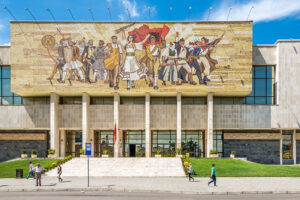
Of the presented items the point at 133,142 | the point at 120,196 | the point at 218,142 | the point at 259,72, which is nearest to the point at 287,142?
the point at 218,142

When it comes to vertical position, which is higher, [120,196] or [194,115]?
[194,115]

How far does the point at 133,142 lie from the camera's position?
1785 inches

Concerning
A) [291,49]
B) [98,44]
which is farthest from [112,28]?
[291,49]

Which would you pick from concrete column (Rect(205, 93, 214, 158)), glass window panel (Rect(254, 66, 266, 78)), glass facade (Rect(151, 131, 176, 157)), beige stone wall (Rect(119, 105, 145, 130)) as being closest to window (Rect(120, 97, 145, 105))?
beige stone wall (Rect(119, 105, 145, 130))

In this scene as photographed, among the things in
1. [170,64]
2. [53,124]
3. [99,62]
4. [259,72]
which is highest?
[99,62]

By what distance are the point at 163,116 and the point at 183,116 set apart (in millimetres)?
3116

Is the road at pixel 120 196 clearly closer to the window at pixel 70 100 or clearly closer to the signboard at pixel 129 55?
the signboard at pixel 129 55

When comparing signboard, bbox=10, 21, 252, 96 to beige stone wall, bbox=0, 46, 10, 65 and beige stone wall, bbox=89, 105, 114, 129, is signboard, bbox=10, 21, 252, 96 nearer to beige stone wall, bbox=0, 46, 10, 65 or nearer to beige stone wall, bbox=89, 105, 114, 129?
beige stone wall, bbox=0, 46, 10, 65

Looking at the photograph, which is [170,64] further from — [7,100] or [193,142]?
[7,100]

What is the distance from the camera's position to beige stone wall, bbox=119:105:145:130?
41.3 meters

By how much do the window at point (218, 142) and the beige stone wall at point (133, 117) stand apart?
12.2 metres

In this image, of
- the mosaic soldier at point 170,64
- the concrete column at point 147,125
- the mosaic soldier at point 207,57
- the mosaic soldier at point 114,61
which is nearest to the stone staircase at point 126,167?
the concrete column at point 147,125

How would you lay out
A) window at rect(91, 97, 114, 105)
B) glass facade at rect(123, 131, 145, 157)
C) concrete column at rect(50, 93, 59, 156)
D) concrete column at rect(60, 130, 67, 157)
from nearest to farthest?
concrete column at rect(50, 93, 59, 156)
concrete column at rect(60, 130, 67, 157)
window at rect(91, 97, 114, 105)
glass facade at rect(123, 131, 145, 157)

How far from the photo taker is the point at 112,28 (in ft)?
129
